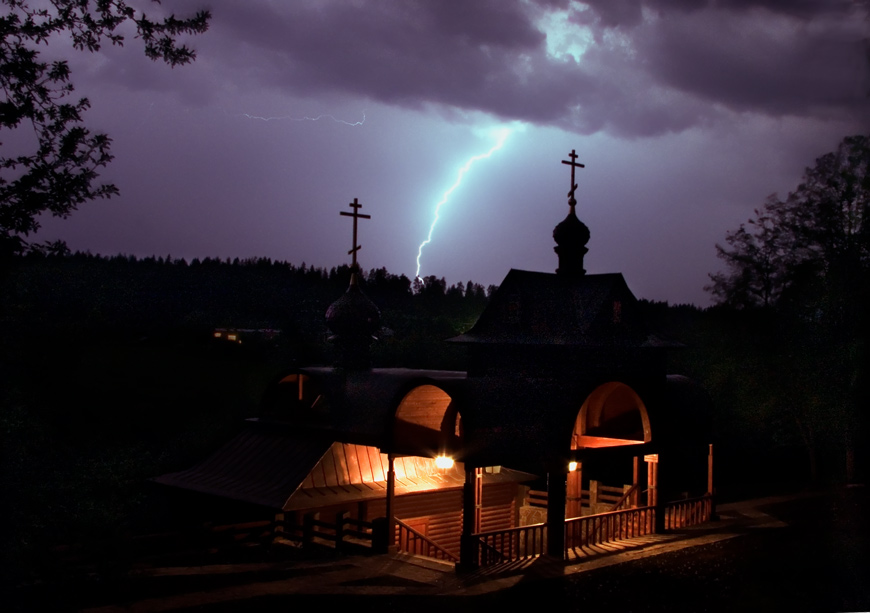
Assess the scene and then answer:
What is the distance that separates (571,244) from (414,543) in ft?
29.0

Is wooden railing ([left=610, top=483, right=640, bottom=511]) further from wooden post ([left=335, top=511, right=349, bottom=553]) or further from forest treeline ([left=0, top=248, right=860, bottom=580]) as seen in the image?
wooden post ([left=335, top=511, right=349, bottom=553])

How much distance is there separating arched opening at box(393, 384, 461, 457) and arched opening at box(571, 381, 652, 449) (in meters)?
3.21

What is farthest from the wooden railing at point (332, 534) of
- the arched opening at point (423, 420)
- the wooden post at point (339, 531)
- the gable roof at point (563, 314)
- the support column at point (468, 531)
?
the gable roof at point (563, 314)

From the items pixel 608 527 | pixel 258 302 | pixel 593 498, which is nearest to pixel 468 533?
pixel 608 527

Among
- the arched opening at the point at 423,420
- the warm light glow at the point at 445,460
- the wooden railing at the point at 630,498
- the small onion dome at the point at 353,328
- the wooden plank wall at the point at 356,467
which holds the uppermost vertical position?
the small onion dome at the point at 353,328

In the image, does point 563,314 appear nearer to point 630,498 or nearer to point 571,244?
point 571,244

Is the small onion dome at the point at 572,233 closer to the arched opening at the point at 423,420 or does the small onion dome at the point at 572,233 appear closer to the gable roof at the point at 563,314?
the gable roof at the point at 563,314

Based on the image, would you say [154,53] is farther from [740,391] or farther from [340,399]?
[740,391]

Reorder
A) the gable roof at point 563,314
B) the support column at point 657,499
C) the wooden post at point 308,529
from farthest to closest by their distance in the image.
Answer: the gable roof at point 563,314 → the support column at point 657,499 → the wooden post at point 308,529

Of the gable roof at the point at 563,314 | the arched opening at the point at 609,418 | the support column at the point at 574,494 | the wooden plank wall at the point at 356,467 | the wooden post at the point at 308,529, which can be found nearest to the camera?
the wooden post at the point at 308,529

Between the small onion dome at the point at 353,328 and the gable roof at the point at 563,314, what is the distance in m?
2.52

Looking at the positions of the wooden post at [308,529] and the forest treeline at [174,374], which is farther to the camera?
the wooden post at [308,529]

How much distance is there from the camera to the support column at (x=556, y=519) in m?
15.9

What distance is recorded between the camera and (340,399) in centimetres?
1872
